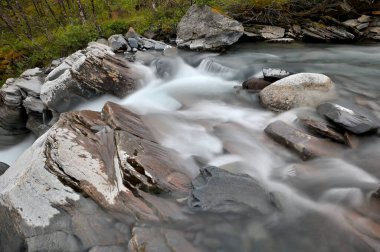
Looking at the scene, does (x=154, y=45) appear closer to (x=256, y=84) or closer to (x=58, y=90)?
(x=58, y=90)

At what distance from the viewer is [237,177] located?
490 centimetres

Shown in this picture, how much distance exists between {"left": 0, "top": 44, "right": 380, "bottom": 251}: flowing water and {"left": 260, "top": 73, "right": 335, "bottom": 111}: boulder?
0.27m

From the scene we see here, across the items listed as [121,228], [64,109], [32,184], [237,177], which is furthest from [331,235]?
[64,109]

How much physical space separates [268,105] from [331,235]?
4.18m

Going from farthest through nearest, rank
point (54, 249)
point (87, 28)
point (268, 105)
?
point (87, 28)
point (268, 105)
point (54, 249)

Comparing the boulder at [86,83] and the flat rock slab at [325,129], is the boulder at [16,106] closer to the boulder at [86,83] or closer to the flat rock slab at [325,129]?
the boulder at [86,83]

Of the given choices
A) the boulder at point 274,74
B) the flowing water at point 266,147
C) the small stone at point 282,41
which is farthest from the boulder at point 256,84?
the small stone at point 282,41

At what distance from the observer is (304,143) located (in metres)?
5.85

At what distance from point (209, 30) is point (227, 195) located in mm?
9914

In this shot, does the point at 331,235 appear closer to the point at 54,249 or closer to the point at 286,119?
the point at 286,119

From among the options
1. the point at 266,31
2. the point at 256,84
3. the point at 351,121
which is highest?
the point at 351,121

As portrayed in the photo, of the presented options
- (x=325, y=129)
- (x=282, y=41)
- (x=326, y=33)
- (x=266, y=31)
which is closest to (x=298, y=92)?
(x=325, y=129)

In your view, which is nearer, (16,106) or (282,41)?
(16,106)

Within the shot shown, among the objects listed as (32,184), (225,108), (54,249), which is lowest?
(225,108)
